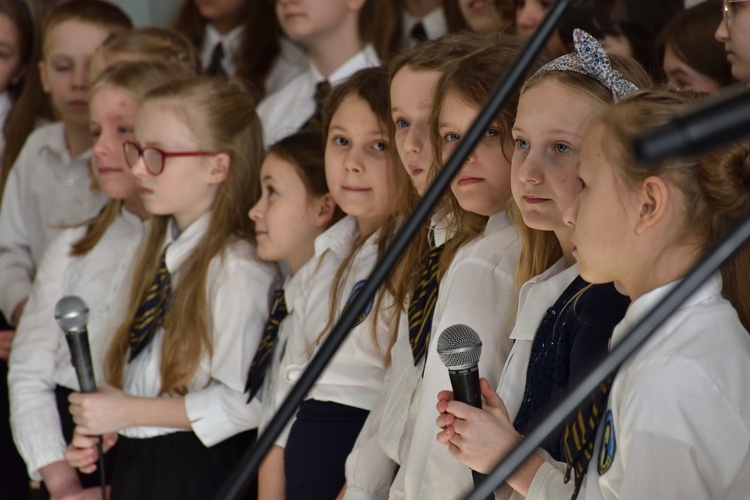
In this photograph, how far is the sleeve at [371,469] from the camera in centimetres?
201

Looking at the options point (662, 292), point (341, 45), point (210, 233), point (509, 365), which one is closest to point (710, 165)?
point (662, 292)

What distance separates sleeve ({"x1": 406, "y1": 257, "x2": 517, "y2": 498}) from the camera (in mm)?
1734

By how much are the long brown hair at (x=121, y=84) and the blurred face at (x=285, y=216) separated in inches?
21.8

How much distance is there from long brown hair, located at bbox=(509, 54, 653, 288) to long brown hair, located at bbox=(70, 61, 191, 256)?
139cm

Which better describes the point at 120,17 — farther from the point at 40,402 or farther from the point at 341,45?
the point at 40,402

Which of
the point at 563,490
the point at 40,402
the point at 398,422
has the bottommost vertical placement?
the point at 40,402

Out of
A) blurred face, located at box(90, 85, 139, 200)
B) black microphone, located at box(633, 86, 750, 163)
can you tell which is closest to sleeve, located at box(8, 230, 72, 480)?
blurred face, located at box(90, 85, 139, 200)

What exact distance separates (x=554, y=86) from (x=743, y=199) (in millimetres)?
374

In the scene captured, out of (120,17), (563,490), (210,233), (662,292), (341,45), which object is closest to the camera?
(662,292)

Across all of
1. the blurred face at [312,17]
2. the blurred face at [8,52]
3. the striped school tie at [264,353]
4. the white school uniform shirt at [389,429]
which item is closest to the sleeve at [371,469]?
the white school uniform shirt at [389,429]

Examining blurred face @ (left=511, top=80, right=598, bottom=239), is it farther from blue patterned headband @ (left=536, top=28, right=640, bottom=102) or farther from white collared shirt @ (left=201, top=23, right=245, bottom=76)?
white collared shirt @ (left=201, top=23, right=245, bottom=76)

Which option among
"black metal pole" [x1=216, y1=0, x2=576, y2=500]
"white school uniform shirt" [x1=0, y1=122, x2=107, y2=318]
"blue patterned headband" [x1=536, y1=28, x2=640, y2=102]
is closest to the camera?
"black metal pole" [x1=216, y1=0, x2=576, y2=500]

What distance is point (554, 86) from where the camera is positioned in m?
1.60

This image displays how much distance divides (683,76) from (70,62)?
2014mm
